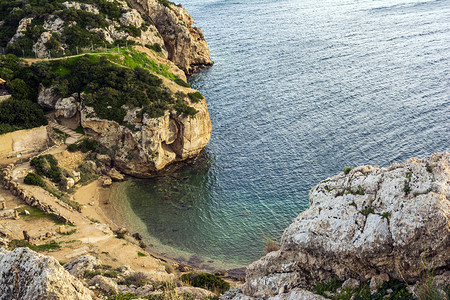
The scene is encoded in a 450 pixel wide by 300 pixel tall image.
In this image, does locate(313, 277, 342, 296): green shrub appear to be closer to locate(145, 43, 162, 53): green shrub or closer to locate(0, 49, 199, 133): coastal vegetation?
locate(0, 49, 199, 133): coastal vegetation

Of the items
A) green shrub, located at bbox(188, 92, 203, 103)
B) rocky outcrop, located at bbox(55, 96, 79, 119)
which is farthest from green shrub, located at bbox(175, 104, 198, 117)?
rocky outcrop, located at bbox(55, 96, 79, 119)

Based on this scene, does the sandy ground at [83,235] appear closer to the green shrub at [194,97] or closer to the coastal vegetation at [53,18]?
the green shrub at [194,97]

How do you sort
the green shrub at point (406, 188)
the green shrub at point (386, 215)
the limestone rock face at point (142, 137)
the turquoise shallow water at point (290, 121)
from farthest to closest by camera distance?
1. the limestone rock face at point (142, 137)
2. the turquoise shallow water at point (290, 121)
3. the green shrub at point (406, 188)
4. the green shrub at point (386, 215)

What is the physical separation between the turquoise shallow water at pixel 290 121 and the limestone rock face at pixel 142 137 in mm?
2593

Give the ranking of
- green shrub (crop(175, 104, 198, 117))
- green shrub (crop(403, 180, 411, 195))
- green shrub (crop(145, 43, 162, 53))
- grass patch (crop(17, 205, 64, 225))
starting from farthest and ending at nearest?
green shrub (crop(145, 43, 162, 53))
green shrub (crop(175, 104, 198, 117))
grass patch (crop(17, 205, 64, 225))
green shrub (crop(403, 180, 411, 195))

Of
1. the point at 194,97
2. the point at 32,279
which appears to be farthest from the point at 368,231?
the point at 194,97

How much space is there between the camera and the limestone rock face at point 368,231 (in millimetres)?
14617

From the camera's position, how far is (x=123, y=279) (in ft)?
89.9

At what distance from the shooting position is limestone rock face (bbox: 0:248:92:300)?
15750 millimetres

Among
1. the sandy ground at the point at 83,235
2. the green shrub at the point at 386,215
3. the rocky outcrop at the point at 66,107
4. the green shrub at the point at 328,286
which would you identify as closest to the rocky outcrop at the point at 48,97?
the rocky outcrop at the point at 66,107

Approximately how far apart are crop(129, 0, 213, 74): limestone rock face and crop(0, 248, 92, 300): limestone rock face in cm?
7613

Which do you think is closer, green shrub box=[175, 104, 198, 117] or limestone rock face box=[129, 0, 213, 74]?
green shrub box=[175, 104, 198, 117]

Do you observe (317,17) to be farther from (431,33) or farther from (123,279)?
(123,279)

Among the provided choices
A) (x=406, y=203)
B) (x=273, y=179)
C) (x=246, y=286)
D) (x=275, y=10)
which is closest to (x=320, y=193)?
(x=406, y=203)
